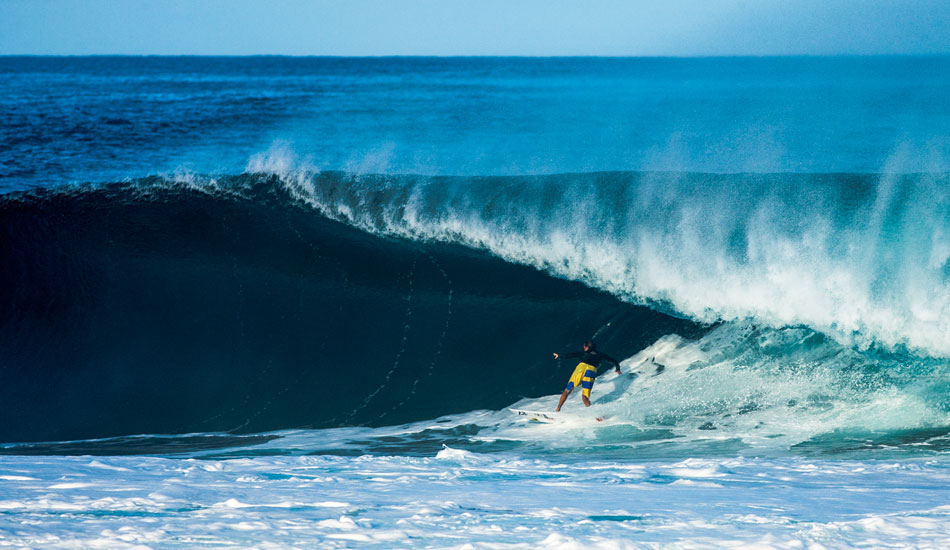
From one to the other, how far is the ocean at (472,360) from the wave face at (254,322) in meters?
0.04

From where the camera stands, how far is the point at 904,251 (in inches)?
381

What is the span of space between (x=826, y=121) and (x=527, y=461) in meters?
27.0

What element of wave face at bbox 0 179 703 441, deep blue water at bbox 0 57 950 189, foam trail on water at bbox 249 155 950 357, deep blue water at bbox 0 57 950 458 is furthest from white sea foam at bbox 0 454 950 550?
deep blue water at bbox 0 57 950 189

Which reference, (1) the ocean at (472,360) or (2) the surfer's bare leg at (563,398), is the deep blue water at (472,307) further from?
(2) the surfer's bare leg at (563,398)

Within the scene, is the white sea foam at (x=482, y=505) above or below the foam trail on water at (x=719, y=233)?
below

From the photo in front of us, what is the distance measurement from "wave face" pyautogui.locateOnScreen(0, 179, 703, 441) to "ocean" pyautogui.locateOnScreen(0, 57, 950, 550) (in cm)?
4

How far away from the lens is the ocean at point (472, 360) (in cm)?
411

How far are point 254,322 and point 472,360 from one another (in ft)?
8.40

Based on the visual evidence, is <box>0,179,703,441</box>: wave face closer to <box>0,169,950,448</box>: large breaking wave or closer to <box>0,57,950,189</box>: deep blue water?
<box>0,169,950,448</box>: large breaking wave

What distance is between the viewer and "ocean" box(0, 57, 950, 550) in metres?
4.11

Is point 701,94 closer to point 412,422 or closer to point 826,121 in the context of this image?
point 826,121

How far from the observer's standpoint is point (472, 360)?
345 inches

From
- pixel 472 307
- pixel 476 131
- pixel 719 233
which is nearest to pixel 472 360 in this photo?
pixel 472 307

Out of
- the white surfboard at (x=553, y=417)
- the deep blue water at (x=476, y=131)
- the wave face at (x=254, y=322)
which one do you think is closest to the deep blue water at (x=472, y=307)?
the wave face at (x=254, y=322)
